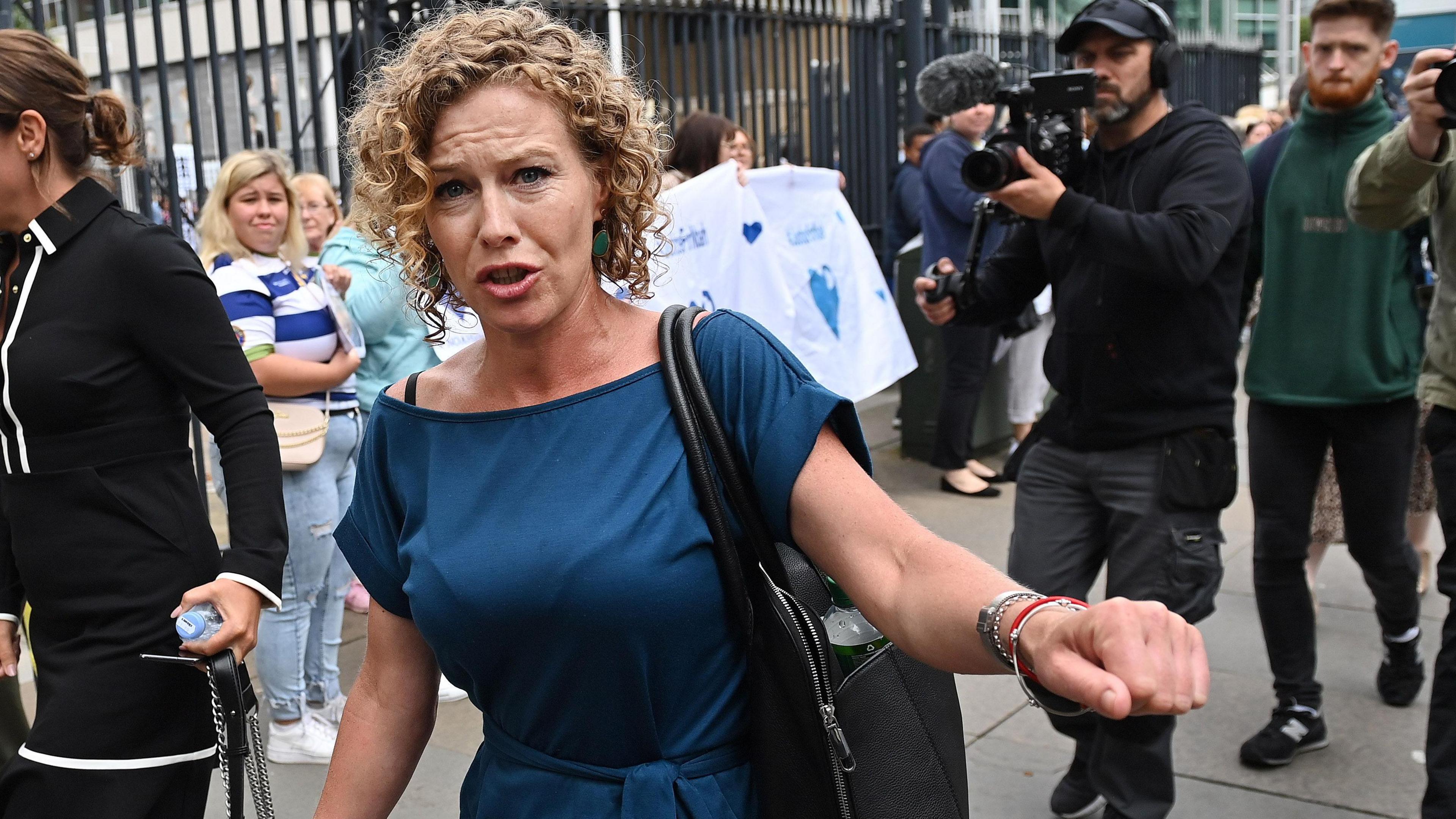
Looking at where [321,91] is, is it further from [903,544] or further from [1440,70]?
[903,544]

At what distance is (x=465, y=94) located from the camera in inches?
68.0

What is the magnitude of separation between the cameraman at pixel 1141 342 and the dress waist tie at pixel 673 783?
1.94 metres

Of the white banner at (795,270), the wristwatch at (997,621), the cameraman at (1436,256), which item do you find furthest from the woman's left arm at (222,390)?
the white banner at (795,270)

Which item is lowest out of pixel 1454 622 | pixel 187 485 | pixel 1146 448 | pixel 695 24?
pixel 1454 622

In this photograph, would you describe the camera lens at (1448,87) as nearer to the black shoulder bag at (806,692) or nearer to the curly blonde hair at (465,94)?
the curly blonde hair at (465,94)

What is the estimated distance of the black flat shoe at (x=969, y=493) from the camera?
7613 mm

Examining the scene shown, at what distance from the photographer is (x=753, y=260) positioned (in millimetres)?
6242

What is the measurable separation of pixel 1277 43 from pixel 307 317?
18.2 m

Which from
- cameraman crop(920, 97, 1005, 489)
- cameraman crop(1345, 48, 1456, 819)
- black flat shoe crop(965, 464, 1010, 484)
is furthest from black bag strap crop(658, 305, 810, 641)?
black flat shoe crop(965, 464, 1010, 484)

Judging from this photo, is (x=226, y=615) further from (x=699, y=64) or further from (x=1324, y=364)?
(x=699, y=64)

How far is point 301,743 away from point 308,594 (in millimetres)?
475

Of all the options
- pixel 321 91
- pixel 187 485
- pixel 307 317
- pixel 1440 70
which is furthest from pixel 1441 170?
pixel 321 91

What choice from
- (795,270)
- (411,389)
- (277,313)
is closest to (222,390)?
(411,389)

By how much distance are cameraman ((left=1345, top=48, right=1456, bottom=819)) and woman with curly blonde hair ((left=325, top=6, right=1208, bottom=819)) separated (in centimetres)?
216
